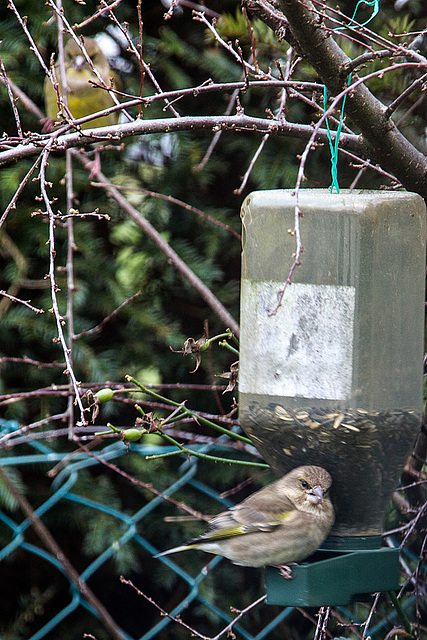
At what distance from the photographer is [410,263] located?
5.14ft

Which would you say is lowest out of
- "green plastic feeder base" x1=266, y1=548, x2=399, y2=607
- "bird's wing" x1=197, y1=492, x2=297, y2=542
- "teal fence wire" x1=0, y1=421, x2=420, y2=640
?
"teal fence wire" x1=0, y1=421, x2=420, y2=640

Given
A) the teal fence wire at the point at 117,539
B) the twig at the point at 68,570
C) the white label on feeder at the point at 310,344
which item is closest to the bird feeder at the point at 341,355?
the white label on feeder at the point at 310,344

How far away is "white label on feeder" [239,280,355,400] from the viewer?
1.48 metres

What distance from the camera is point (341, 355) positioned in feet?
4.84

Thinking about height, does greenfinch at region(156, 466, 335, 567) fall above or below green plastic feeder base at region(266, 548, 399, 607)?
above

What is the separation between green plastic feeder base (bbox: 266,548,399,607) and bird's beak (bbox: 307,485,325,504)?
4.7 inches

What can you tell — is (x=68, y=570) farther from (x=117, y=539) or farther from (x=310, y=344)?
(x=310, y=344)

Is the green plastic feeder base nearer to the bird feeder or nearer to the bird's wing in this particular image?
the bird feeder

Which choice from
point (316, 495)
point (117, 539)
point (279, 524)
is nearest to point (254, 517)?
point (279, 524)

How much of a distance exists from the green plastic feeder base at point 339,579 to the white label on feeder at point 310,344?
12.8 inches

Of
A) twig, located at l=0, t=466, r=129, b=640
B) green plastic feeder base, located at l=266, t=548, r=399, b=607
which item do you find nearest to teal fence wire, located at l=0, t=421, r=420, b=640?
twig, located at l=0, t=466, r=129, b=640

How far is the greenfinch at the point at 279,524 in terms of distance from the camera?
1.53 metres

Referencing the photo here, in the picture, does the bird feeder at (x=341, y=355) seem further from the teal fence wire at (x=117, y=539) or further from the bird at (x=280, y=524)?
the teal fence wire at (x=117, y=539)

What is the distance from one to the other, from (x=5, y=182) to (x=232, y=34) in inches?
35.6
